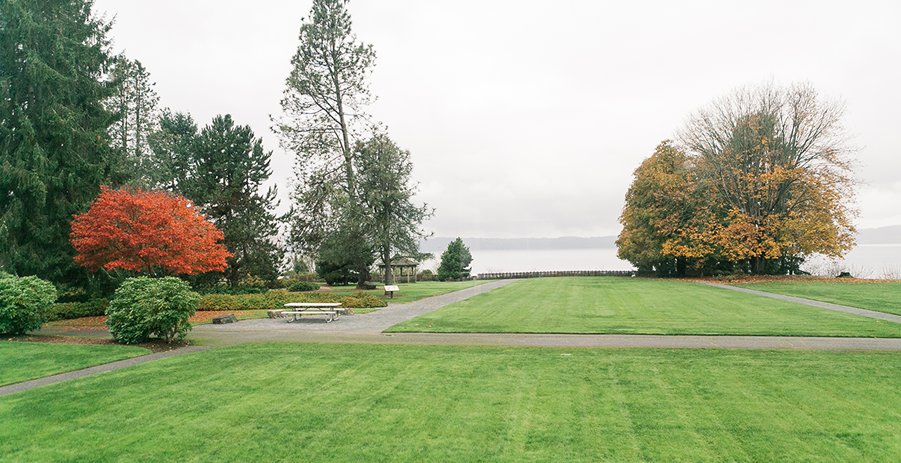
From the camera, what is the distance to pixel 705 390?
277 inches

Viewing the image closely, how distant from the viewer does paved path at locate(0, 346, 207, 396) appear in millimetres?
7947

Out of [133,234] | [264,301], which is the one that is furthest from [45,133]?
[264,301]

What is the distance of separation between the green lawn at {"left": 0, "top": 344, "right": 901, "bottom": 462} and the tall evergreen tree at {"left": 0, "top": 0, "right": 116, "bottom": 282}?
1605cm

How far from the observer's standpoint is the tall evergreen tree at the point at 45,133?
1922 cm

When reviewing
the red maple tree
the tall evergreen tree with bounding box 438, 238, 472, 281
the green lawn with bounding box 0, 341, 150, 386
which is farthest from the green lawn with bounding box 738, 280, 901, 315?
the tall evergreen tree with bounding box 438, 238, 472, 281

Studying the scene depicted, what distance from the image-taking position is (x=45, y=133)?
20.2 meters

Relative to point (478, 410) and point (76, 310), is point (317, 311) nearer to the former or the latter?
point (76, 310)

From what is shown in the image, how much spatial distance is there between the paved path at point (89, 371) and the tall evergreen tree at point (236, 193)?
59.0ft

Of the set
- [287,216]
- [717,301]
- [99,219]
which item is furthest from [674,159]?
[99,219]

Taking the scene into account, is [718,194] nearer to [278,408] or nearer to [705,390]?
[705,390]

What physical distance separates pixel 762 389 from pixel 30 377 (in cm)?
1297

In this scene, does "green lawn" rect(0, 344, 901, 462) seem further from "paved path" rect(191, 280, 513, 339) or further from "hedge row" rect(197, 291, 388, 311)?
"hedge row" rect(197, 291, 388, 311)

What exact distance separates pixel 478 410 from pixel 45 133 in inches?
954

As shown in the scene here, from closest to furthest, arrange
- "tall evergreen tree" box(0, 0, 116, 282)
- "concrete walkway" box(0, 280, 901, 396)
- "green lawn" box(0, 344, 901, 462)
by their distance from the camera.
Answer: "green lawn" box(0, 344, 901, 462) < "concrete walkway" box(0, 280, 901, 396) < "tall evergreen tree" box(0, 0, 116, 282)
